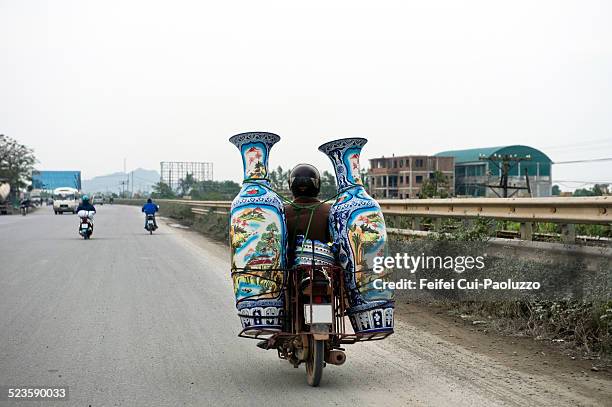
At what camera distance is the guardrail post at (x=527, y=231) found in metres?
9.35

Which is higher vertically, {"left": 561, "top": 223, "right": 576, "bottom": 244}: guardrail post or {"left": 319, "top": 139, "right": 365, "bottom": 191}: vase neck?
{"left": 319, "top": 139, "right": 365, "bottom": 191}: vase neck

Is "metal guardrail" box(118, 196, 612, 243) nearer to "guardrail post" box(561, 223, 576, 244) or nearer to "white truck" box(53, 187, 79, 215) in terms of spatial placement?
"guardrail post" box(561, 223, 576, 244)

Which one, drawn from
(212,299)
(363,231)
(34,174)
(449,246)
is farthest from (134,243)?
(34,174)

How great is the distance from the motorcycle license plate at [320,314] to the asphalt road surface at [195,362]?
60 cm

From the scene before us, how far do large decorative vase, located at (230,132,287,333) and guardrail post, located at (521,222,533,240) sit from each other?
4.50 m

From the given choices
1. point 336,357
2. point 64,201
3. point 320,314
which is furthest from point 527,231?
point 64,201

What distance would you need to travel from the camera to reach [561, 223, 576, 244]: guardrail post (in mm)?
8242

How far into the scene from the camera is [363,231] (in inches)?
239

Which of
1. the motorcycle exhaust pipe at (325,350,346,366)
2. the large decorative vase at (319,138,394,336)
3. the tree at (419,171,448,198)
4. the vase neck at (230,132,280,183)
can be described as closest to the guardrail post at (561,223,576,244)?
the large decorative vase at (319,138,394,336)

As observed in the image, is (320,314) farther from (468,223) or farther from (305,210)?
(468,223)

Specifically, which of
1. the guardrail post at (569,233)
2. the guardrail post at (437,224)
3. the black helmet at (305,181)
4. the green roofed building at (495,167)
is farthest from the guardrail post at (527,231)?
the green roofed building at (495,167)

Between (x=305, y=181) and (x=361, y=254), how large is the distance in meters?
0.81

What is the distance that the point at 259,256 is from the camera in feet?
19.4

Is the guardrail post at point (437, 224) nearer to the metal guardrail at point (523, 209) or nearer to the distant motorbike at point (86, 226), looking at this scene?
the metal guardrail at point (523, 209)
